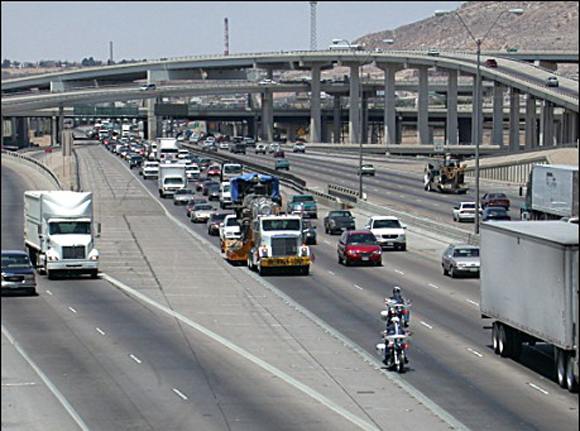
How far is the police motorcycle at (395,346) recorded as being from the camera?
29.6 m

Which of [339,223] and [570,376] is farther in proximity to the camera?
[339,223]

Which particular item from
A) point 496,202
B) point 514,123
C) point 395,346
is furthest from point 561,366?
point 514,123

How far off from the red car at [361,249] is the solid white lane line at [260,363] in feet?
34.4

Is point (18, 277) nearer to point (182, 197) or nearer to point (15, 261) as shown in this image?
point (15, 261)

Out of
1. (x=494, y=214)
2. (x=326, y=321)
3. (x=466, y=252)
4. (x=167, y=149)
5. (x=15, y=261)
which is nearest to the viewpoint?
(x=326, y=321)

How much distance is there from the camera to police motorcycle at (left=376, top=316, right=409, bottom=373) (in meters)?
29.6

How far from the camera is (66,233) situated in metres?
49.9

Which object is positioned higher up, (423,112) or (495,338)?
(423,112)

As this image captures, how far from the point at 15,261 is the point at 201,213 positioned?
3308 centimetres

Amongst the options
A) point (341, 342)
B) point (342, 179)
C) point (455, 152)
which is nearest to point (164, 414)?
point (341, 342)

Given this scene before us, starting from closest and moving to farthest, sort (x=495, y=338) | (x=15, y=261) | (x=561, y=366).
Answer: (x=561, y=366)
(x=495, y=338)
(x=15, y=261)

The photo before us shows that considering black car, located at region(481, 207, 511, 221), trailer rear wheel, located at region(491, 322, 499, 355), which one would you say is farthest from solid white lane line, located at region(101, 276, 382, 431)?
black car, located at region(481, 207, 511, 221)

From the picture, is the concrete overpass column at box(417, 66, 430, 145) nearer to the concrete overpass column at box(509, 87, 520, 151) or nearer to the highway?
the concrete overpass column at box(509, 87, 520, 151)

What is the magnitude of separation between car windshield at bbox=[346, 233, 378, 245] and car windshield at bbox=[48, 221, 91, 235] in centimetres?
1123
